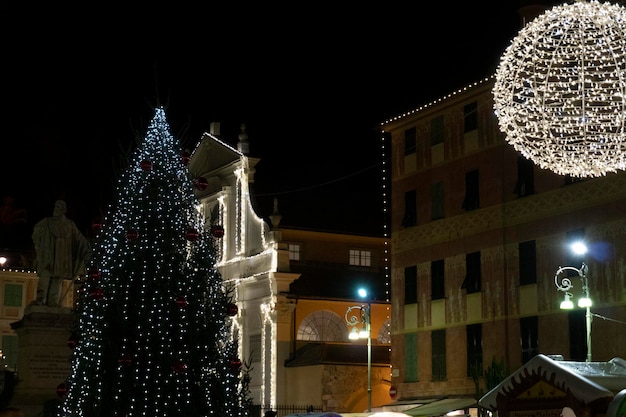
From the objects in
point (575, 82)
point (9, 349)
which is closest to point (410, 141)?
point (575, 82)

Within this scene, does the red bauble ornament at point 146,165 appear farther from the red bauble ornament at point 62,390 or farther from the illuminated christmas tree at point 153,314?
the red bauble ornament at point 62,390

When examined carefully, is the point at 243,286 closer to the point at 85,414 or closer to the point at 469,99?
the point at 469,99

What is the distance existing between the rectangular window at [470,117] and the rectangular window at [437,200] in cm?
240

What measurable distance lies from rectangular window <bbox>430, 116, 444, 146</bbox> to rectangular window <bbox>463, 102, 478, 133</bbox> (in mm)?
1351

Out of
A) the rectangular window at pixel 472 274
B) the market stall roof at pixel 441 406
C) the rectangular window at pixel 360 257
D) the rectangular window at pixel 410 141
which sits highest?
the rectangular window at pixel 410 141

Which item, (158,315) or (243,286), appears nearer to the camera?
(158,315)

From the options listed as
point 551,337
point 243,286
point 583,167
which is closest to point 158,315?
point 583,167

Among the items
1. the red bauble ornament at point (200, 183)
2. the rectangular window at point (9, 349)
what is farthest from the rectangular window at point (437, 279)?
the rectangular window at point (9, 349)

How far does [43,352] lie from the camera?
88.4 feet

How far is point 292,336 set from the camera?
4900 centimetres

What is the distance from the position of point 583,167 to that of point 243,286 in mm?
34289

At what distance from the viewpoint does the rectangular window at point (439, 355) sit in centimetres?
3994

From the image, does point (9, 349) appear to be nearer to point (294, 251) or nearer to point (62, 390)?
point (294, 251)

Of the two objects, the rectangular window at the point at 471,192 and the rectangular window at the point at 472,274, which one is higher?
the rectangular window at the point at 471,192
